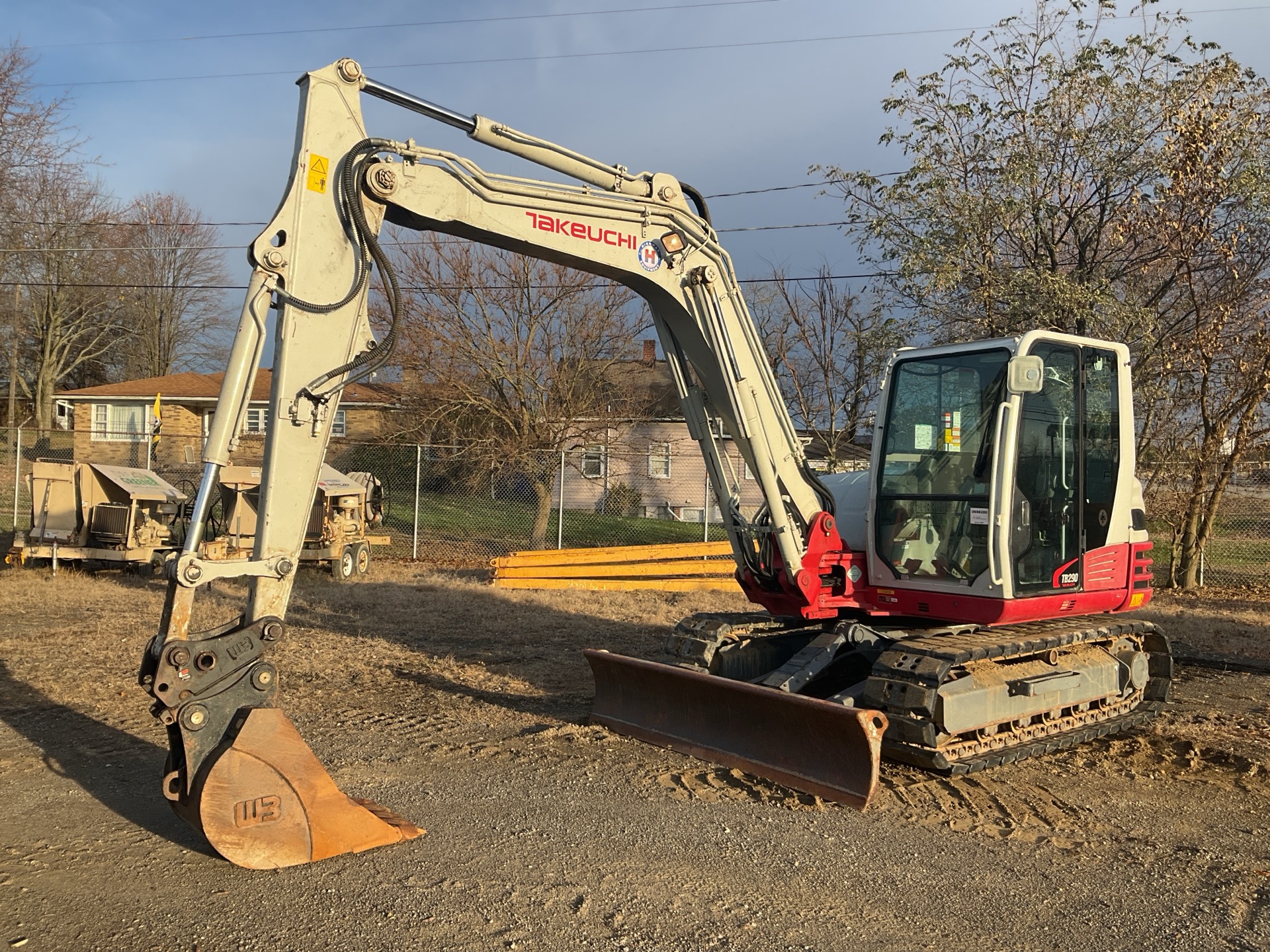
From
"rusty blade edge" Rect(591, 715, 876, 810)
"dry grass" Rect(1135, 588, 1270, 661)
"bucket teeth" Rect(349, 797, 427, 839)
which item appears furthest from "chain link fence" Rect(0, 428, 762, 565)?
"bucket teeth" Rect(349, 797, 427, 839)

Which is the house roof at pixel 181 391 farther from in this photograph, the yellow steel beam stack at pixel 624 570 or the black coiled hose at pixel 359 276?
the black coiled hose at pixel 359 276

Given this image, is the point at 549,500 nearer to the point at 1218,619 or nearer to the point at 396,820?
the point at 1218,619

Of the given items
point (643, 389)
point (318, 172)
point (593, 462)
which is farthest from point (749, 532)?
point (643, 389)

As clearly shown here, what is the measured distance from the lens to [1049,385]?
22.3 ft

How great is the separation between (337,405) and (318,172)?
A: 1180mm

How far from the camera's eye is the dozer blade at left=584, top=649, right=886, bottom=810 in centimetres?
554

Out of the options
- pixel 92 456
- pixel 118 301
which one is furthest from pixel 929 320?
pixel 118 301

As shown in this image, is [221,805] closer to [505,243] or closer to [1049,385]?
[505,243]

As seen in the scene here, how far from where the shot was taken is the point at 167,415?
116 ft

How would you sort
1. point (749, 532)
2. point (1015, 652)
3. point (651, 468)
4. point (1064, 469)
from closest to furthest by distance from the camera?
point (1015, 652)
point (1064, 469)
point (749, 532)
point (651, 468)

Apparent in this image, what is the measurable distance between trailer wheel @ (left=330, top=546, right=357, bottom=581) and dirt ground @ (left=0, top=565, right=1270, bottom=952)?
7.24 m

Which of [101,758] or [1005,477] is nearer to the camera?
[101,758]

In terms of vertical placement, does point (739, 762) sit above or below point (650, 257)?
below

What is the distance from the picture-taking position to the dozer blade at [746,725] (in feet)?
18.2
